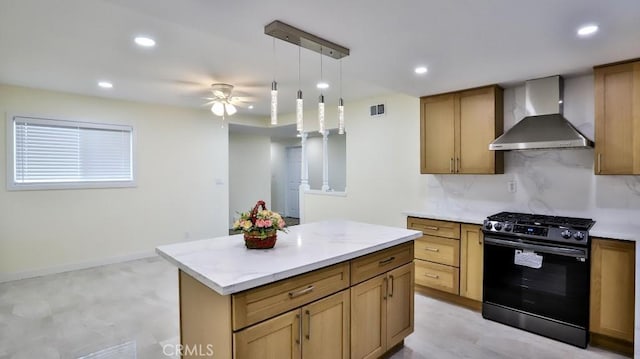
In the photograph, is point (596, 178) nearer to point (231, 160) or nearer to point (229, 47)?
point (229, 47)

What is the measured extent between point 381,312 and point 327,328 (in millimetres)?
535

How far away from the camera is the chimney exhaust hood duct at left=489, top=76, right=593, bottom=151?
296 cm

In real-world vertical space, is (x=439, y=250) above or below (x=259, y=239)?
below

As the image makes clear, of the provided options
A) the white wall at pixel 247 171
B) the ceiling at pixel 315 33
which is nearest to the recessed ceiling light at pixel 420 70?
the ceiling at pixel 315 33

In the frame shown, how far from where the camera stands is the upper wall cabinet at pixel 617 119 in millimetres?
2672

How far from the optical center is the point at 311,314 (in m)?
1.86

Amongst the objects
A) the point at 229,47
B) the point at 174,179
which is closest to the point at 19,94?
the point at 174,179

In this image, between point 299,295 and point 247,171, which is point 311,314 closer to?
point 299,295

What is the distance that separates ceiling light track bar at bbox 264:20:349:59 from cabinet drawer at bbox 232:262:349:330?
1.47 m

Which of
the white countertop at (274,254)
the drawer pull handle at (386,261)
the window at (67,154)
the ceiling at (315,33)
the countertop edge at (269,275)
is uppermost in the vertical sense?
the ceiling at (315,33)

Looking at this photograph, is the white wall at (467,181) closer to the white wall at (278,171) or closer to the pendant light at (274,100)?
the pendant light at (274,100)

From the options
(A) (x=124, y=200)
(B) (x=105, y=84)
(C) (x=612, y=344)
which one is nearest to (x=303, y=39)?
(B) (x=105, y=84)

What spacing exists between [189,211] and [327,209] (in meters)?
2.36

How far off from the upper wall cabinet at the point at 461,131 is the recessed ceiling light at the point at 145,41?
113 inches
